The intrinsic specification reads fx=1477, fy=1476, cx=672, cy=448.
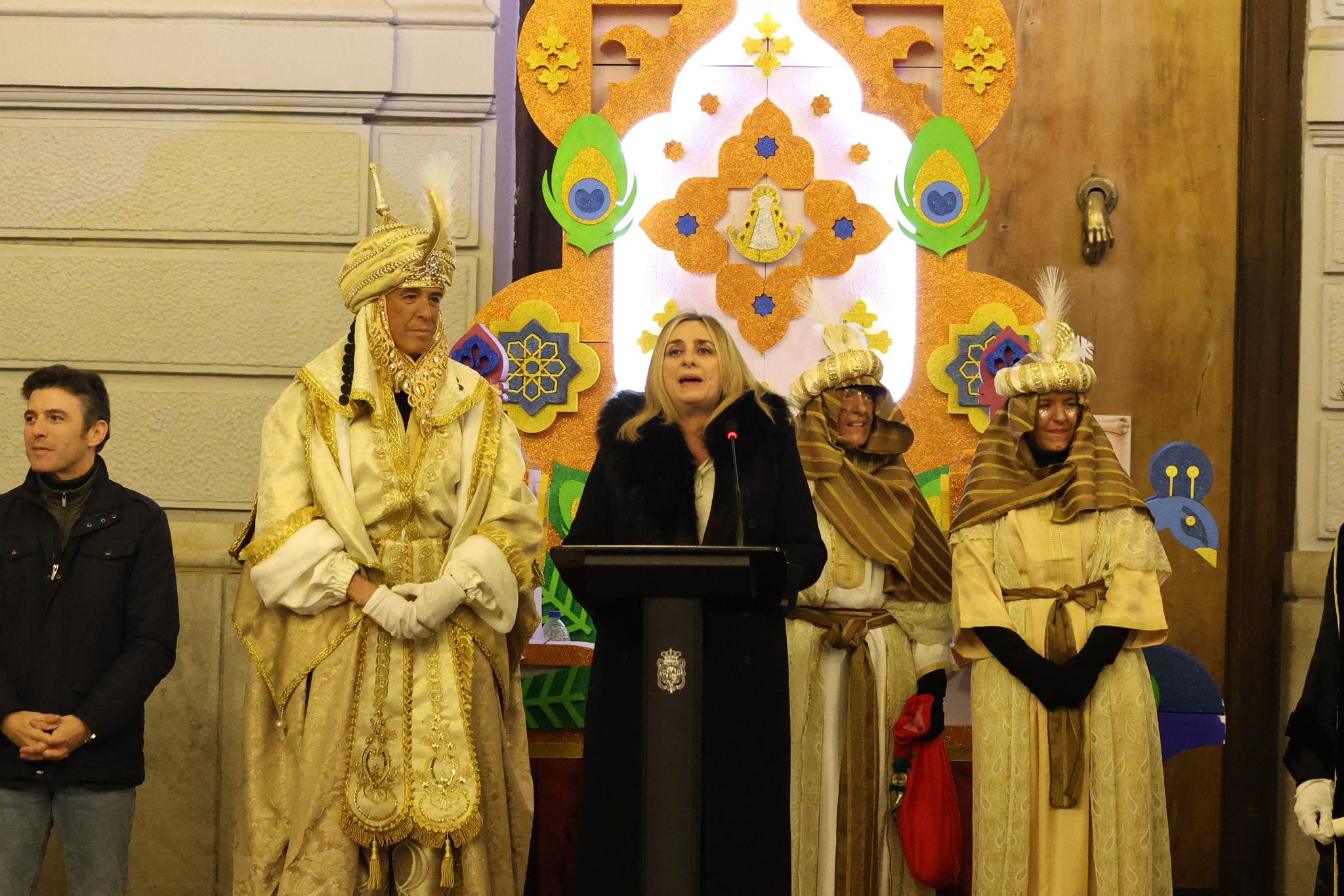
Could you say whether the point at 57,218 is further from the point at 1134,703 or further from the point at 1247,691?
the point at 1247,691

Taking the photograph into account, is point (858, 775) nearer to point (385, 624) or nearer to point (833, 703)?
point (833, 703)

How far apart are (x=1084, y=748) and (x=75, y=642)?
2882 mm

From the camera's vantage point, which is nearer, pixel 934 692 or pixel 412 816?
pixel 412 816

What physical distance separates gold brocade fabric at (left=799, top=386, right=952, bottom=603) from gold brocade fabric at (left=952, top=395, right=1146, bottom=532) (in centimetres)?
17

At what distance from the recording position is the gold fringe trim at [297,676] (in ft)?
Answer: 13.1

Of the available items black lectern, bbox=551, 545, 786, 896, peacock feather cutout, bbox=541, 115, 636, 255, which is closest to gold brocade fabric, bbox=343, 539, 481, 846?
black lectern, bbox=551, 545, 786, 896

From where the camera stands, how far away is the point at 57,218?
5.66m

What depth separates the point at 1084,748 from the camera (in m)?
4.38

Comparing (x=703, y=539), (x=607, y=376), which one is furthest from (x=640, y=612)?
(x=607, y=376)

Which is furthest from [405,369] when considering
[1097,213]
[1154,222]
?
[1154,222]

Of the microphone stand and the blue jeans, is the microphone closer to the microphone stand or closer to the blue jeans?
the microphone stand

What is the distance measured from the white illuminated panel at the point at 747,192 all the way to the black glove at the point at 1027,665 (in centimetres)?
142

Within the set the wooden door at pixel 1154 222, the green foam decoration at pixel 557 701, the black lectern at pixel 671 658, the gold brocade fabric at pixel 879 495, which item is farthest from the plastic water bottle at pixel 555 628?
the wooden door at pixel 1154 222

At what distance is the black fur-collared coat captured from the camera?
3.59m
